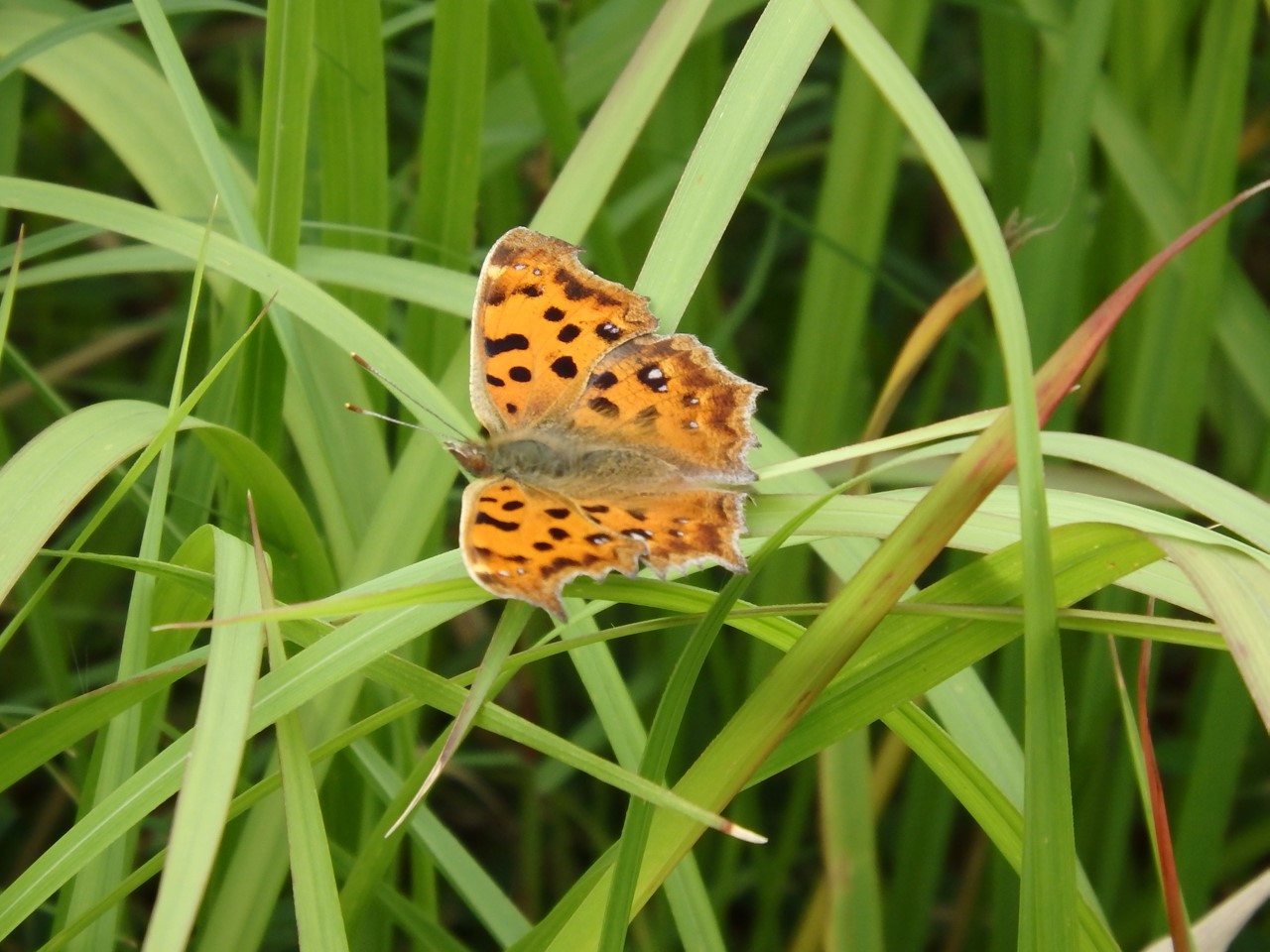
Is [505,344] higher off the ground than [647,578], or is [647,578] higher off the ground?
[505,344]

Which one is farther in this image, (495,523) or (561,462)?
(561,462)

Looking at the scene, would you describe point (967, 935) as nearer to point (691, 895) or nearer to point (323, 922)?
point (691, 895)

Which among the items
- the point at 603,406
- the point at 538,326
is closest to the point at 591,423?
the point at 603,406

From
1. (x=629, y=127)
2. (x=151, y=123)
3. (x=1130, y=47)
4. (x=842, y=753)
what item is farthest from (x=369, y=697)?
(x=1130, y=47)

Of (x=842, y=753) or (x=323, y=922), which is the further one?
(x=842, y=753)

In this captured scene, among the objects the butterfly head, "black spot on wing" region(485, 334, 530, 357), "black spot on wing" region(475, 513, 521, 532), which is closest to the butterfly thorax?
the butterfly head

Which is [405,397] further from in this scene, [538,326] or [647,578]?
[647,578]

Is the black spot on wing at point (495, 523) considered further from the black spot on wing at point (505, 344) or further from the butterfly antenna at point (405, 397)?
Answer: the black spot on wing at point (505, 344)
